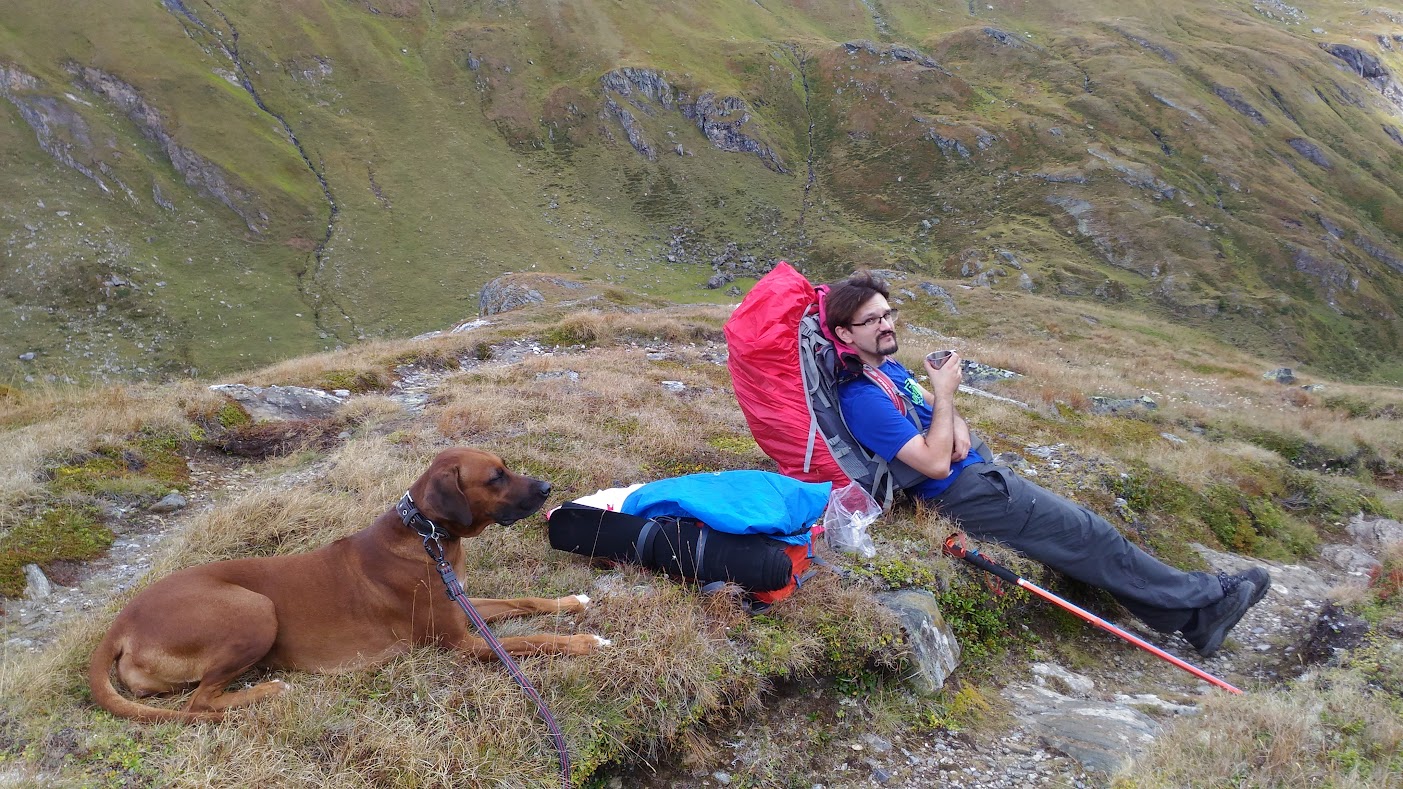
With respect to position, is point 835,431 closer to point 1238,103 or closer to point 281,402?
point 281,402

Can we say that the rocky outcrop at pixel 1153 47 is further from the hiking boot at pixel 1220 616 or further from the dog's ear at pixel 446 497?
the dog's ear at pixel 446 497

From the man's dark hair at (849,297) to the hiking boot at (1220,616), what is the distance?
11.7 feet

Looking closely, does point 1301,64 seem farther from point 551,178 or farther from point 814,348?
point 814,348

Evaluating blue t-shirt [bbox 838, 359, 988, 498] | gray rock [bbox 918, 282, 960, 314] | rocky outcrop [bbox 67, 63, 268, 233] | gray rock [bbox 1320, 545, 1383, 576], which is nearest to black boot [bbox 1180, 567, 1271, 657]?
blue t-shirt [bbox 838, 359, 988, 498]

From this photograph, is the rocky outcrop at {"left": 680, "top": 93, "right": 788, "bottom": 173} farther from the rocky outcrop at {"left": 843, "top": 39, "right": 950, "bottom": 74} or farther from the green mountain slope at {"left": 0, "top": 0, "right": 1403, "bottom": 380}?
the rocky outcrop at {"left": 843, "top": 39, "right": 950, "bottom": 74}

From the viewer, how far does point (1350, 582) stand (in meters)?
7.30

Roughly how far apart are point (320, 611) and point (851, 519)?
12.2 ft

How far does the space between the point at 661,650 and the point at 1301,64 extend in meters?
172

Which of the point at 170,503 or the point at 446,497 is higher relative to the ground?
the point at 446,497

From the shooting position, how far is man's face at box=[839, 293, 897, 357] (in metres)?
5.50

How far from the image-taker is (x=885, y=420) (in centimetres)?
542

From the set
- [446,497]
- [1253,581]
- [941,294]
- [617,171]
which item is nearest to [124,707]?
[446,497]

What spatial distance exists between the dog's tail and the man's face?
4796mm

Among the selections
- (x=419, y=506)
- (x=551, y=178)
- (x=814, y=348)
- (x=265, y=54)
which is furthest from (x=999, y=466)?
(x=265, y=54)
